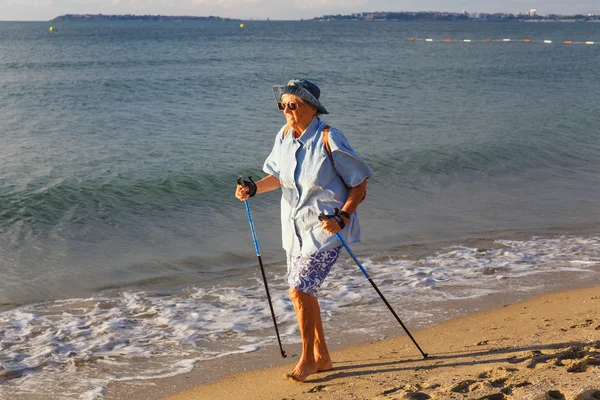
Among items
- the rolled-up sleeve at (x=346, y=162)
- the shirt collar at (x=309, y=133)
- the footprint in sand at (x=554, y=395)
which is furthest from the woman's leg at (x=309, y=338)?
the footprint in sand at (x=554, y=395)

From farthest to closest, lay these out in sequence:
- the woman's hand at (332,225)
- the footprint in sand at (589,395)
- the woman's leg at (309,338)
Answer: the woman's leg at (309,338)
the woman's hand at (332,225)
the footprint in sand at (589,395)

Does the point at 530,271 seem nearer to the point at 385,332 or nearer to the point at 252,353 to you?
the point at 385,332

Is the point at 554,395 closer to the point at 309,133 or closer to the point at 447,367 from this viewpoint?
the point at 447,367

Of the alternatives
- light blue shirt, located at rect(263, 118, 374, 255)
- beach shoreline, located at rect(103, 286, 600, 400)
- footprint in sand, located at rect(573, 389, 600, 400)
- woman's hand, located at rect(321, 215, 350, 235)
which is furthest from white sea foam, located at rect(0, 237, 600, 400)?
footprint in sand, located at rect(573, 389, 600, 400)

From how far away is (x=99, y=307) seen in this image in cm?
659

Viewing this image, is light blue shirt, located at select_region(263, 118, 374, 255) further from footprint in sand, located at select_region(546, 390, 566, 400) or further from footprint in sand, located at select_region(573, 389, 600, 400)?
footprint in sand, located at select_region(573, 389, 600, 400)

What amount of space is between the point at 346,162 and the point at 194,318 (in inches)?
99.9

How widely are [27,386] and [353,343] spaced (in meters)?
2.17

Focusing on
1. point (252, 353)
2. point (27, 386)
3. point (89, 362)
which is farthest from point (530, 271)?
point (27, 386)

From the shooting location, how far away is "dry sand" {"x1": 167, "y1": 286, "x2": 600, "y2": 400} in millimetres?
3971

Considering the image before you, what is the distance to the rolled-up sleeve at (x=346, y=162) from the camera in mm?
4200

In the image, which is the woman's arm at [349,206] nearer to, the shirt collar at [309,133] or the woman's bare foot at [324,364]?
the shirt collar at [309,133]

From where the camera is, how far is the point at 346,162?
421 centimetres

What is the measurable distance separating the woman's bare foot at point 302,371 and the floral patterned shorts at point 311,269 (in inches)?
19.0
